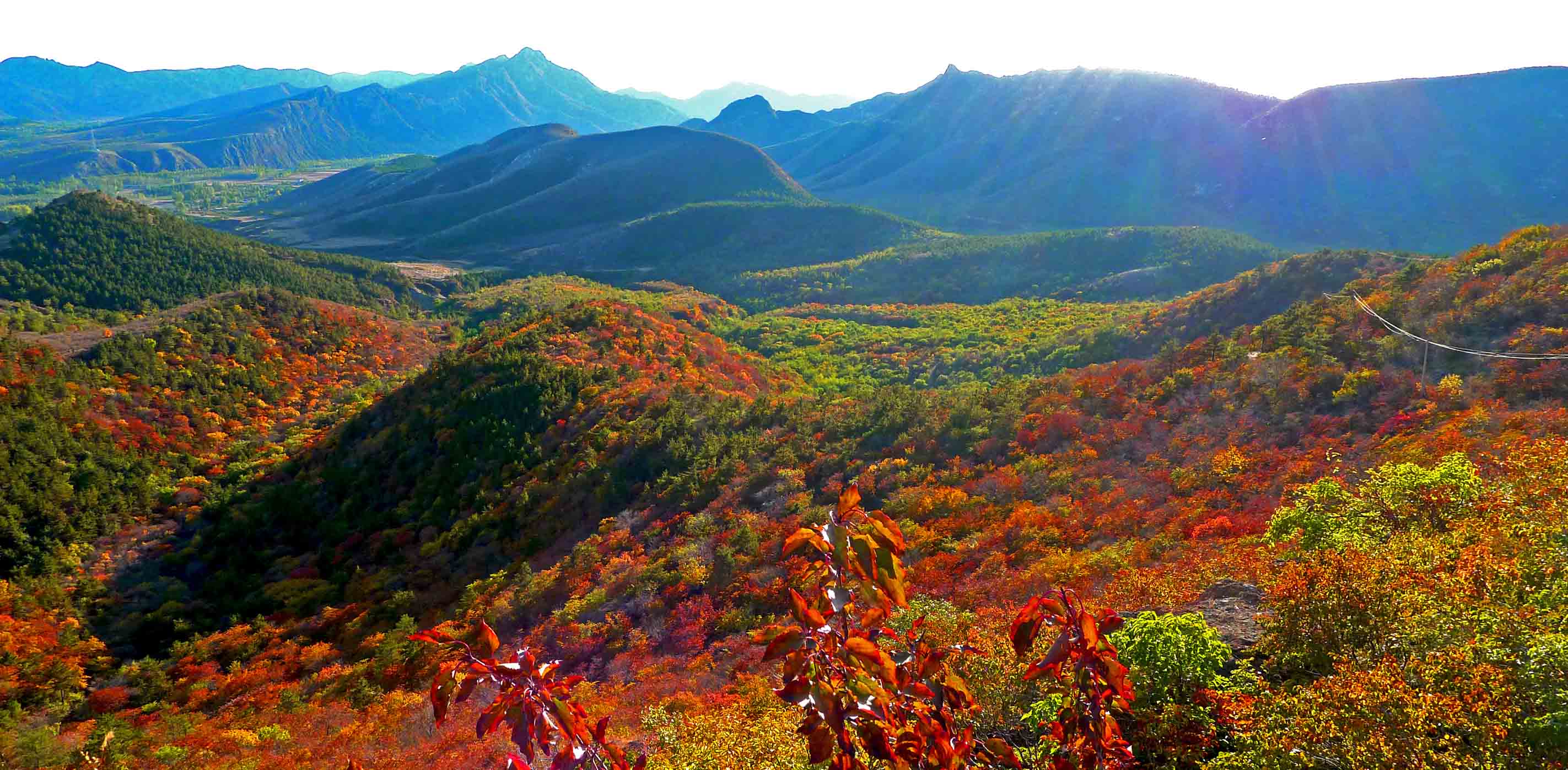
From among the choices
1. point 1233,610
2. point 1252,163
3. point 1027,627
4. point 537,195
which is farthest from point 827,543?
point 1252,163

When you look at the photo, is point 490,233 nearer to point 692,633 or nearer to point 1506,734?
point 692,633

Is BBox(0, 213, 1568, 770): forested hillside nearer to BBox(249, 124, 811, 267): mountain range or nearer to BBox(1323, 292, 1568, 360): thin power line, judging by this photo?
BBox(1323, 292, 1568, 360): thin power line

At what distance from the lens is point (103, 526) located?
74.4ft

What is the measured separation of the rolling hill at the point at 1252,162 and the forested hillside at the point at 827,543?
81.6 metres

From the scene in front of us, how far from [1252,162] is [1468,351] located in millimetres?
117544

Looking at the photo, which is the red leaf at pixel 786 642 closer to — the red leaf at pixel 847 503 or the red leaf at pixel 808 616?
the red leaf at pixel 808 616

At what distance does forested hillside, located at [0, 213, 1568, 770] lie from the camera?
14.0 feet

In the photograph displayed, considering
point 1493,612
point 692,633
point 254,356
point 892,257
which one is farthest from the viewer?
point 892,257

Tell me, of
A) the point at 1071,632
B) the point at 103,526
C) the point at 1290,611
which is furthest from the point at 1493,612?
the point at 103,526

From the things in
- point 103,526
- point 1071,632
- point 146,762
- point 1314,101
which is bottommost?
point 103,526

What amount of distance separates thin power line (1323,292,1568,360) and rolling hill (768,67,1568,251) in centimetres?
8709

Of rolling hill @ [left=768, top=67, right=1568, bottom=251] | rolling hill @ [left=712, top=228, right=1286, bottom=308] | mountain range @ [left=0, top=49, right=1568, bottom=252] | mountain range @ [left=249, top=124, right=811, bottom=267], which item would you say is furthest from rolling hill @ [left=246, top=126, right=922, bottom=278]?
rolling hill @ [left=768, top=67, right=1568, bottom=251]

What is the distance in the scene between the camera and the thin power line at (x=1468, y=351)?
47.0 feet

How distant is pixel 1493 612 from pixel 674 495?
655 inches
